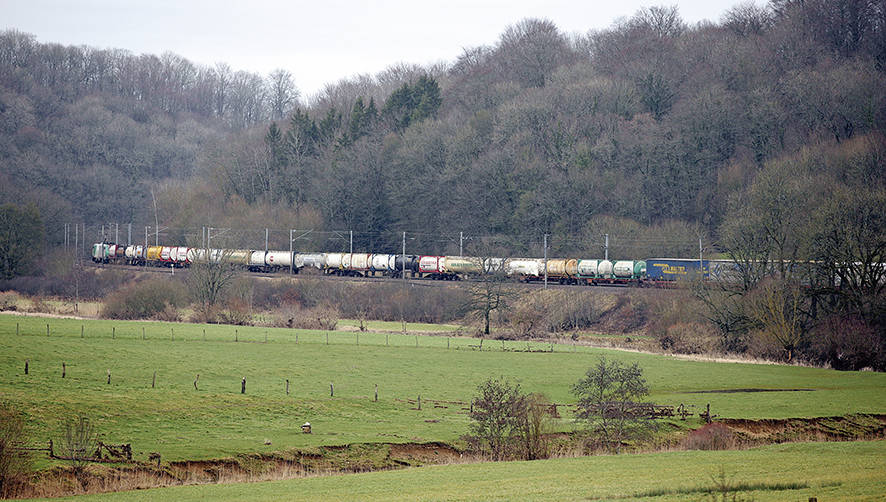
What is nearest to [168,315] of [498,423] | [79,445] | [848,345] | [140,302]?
[140,302]

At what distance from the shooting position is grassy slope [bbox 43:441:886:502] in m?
22.4

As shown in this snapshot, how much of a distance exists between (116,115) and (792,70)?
12785cm

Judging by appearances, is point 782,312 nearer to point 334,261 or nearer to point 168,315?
point 168,315

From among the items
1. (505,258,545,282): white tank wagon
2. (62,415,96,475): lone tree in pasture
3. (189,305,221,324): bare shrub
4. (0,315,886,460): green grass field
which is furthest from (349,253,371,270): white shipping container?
(62,415,96,475): lone tree in pasture

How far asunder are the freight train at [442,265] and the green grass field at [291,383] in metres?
17.8

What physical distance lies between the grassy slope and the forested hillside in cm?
4736

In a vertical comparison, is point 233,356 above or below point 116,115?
below

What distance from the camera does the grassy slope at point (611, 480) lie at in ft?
73.6

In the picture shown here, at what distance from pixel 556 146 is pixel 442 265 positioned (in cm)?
2718

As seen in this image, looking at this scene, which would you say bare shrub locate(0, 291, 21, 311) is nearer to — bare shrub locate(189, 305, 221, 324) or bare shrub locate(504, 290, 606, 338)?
bare shrub locate(189, 305, 221, 324)

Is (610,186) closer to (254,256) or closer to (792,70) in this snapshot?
(792,70)

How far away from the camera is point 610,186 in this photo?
108688 mm

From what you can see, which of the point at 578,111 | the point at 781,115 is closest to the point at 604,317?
the point at 781,115

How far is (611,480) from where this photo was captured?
25.4m
